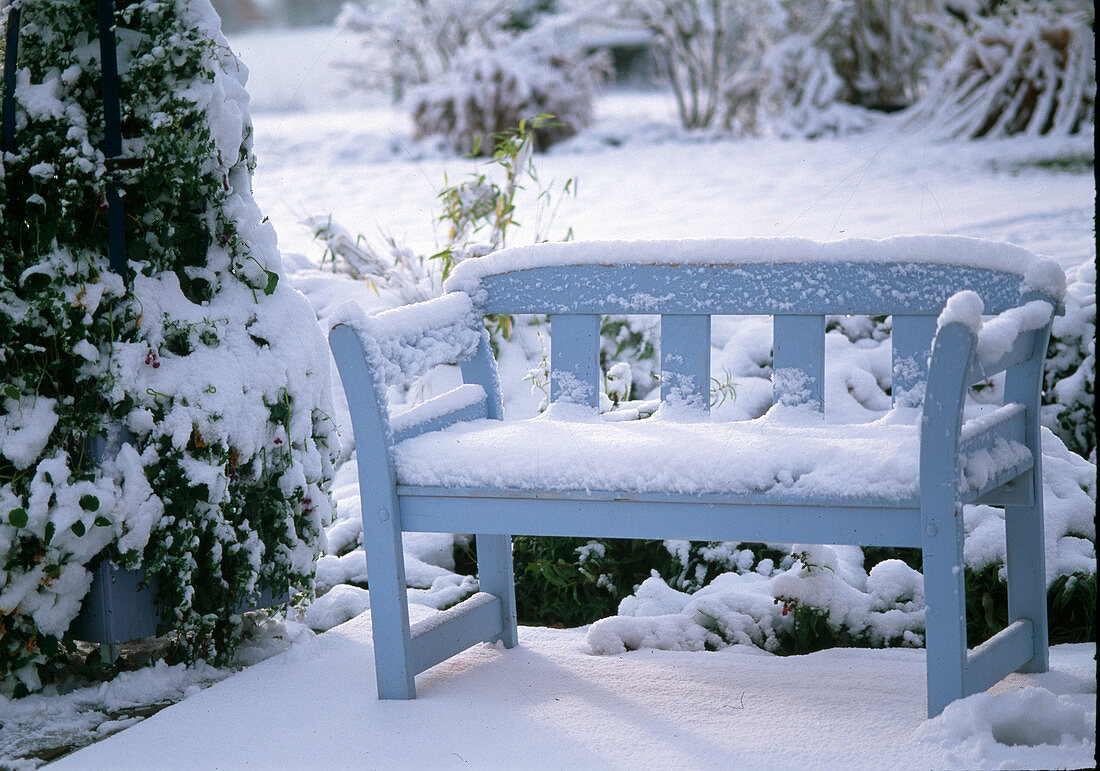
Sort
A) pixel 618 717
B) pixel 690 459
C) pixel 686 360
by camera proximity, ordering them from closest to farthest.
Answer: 1. pixel 690 459
2. pixel 618 717
3. pixel 686 360

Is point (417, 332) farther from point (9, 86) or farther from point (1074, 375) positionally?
point (1074, 375)

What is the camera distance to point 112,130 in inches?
79.4

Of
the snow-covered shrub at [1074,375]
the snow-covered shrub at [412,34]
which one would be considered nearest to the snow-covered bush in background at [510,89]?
the snow-covered shrub at [412,34]

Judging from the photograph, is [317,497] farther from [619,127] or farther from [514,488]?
[619,127]

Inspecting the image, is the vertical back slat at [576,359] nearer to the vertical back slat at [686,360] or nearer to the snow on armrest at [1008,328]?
the vertical back slat at [686,360]

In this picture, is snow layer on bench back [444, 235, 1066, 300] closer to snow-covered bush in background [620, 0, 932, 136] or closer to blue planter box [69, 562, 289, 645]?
blue planter box [69, 562, 289, 645]

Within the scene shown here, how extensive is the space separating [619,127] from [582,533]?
9.79 metres

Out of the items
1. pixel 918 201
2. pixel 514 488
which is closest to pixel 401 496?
pixel 514 488

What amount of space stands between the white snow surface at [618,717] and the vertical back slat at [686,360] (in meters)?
0.54

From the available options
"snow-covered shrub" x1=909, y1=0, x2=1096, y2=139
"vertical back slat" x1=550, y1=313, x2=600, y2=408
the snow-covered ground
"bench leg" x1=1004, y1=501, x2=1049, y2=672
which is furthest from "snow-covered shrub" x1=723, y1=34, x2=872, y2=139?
"bench leg" x1=1004, y1=501, x2=1049, y2=672

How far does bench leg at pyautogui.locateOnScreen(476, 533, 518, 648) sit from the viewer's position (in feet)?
7.70

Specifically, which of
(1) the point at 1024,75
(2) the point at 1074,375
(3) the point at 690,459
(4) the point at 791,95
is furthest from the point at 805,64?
(3) the point at 690,459

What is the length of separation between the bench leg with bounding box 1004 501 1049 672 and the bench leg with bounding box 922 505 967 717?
376mm

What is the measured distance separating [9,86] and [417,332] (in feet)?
2.90
